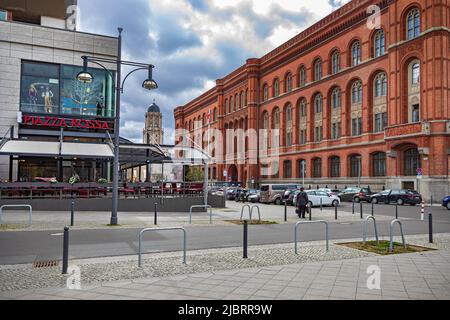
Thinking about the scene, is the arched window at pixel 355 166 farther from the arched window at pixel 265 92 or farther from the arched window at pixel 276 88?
the arched window at pixel 265 92

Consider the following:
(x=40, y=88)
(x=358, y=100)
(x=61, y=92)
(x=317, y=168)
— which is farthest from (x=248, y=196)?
(x=40, y=88)

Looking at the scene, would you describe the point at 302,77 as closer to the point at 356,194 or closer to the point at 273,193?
the point at 356,194

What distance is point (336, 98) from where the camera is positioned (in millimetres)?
51656

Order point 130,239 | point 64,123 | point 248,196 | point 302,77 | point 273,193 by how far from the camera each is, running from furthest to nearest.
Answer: point 302,77 < point 248,196 < point 273,193 < point 64,123 < point 130,239

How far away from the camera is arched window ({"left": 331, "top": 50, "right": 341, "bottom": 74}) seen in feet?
167

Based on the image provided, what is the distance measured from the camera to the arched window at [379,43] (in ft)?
146

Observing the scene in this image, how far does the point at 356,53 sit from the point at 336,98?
616cm

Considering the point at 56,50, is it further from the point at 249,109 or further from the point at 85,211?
the point at 249,109

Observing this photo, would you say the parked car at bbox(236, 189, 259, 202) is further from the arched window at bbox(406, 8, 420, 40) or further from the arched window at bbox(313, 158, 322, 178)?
the arched window at bbox(406, 8, 420, 40)

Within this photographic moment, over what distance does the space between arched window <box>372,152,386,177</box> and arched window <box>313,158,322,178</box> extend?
31.2ft

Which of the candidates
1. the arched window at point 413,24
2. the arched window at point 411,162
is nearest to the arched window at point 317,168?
the arched window at point 411,162

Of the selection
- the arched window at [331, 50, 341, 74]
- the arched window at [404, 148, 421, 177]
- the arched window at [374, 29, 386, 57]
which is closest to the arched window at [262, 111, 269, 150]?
the arched window at [331, 50, 341, 74]

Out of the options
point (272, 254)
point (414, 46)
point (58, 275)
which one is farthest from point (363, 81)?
point (58, 275)

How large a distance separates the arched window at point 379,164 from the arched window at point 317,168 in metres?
9.52
